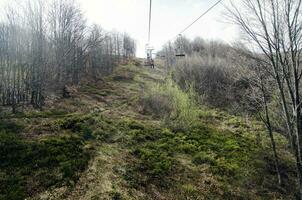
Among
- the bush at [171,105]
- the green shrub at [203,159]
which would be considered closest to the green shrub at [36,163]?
the green shrub at [203,159]

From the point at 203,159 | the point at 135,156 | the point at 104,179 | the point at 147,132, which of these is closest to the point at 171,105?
the point at 147,132

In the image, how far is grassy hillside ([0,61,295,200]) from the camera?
32.1 ft

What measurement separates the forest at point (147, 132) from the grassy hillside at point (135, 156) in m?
0.06

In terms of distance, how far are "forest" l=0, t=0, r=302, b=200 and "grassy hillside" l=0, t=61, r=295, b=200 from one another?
6 centimetres

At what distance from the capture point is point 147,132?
673 inches

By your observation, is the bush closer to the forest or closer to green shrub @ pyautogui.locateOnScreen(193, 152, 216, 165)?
the forest

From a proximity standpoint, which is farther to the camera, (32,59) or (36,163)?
(32,59)

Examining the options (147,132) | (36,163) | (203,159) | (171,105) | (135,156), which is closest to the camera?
(36,163)

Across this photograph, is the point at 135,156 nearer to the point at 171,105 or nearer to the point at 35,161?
the point at 35,161

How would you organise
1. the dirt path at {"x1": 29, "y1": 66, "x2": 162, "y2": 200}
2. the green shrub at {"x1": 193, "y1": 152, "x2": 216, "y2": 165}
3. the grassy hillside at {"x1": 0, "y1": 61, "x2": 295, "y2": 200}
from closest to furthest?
the dirt path at {"x1": 29, "y1": 66, "x2": 162, "y2": 200} → the grassy hillside at {"x1": 0, "y1": 61, "x2": 295, "y2": 200} → the green shrub at {"x1": 193, "y1": 152, "x2": 216, "y2": 165}

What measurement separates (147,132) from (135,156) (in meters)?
3.90

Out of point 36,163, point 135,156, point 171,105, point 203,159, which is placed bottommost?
point 203,159

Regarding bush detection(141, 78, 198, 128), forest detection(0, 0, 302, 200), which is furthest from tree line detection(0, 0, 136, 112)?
bush detection(141, 78, 198, 128)

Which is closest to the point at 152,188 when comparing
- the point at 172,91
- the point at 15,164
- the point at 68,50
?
the point at 15,164
